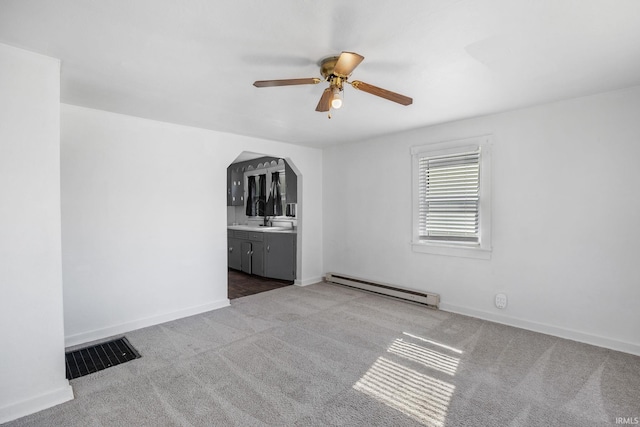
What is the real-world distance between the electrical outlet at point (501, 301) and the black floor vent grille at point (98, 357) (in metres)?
3.64

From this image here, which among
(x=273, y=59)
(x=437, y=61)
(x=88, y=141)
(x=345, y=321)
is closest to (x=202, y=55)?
(x=273, y=59)

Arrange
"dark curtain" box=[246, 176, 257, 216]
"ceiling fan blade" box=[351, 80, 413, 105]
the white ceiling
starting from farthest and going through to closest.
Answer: "dark curtain" box=[246, 176, 257, 216] → "ceiling fan blade" box=[351, 80, 413, 105] → the white ceiling

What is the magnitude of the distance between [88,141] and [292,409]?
3079 millimetres

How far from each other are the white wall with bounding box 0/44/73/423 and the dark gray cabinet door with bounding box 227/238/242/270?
409 cm

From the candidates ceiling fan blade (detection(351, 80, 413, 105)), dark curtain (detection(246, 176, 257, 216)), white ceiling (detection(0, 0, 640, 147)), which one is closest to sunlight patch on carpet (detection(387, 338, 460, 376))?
ceiling fan blade (detection(351, 80, 413, 105))

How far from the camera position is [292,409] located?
2.04 meters

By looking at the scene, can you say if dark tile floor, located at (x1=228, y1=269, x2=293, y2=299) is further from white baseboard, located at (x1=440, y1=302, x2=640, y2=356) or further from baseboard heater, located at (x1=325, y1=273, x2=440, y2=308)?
white baseboard, located at (x1=440, y1=302, x2=640, y2=356)

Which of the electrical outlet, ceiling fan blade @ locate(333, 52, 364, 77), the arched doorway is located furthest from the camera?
the arched doorway

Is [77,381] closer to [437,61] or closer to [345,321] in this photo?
[345,321]

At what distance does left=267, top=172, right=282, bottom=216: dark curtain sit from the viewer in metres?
6.49

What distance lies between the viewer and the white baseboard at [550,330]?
2828 millimetres

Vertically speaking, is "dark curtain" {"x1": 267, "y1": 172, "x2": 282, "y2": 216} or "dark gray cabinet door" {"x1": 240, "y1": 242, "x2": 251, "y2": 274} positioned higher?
"dark curtain" {"x1": 267, "y1": 172, "x2": 282, "y2": 216}

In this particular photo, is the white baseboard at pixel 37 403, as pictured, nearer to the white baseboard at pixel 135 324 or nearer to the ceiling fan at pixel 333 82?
the white baseboard at pixel 135 324

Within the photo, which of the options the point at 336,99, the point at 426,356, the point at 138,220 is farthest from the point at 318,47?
the point at 138,220
